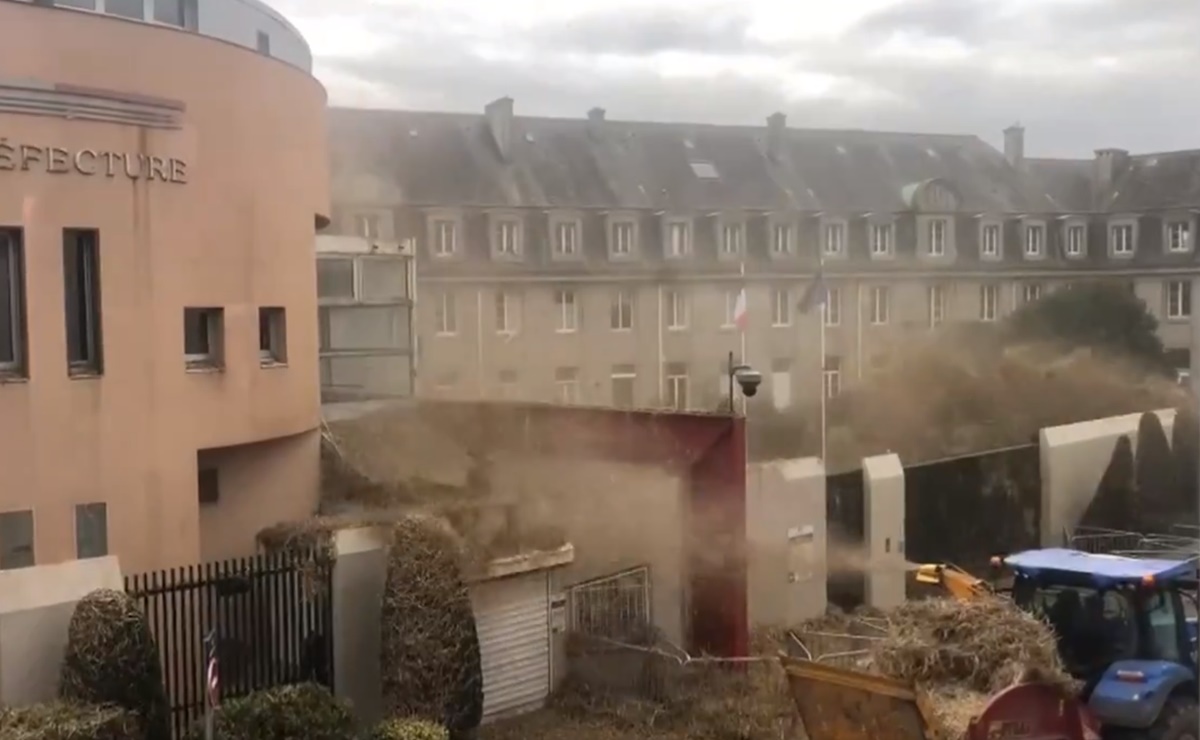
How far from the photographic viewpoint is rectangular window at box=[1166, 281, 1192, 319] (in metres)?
22.0

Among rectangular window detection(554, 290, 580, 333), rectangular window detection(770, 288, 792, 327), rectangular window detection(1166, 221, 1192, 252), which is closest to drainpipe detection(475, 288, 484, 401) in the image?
rectangular window detection(554, 290, 580, 333)

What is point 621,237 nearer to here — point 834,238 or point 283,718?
point 834,238

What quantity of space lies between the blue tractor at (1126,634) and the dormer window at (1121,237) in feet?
52.5

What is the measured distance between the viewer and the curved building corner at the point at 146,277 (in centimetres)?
825

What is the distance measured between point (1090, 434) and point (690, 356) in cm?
631

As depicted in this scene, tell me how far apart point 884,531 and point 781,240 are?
26.5ft

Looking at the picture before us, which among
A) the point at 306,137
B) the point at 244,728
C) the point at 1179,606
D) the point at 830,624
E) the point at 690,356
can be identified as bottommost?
the point at 830,624

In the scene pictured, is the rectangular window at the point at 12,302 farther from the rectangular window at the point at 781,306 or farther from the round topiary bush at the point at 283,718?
the rectangular window at the point at 781,306

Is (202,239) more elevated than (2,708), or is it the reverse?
(202,239)

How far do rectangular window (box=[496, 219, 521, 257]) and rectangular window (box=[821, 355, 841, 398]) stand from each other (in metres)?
5.80

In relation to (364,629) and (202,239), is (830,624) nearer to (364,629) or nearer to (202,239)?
(364,629)

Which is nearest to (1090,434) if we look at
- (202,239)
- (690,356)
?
(690,356)

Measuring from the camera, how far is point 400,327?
53.6 feet

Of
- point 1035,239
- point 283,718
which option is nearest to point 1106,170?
point 1035,239
